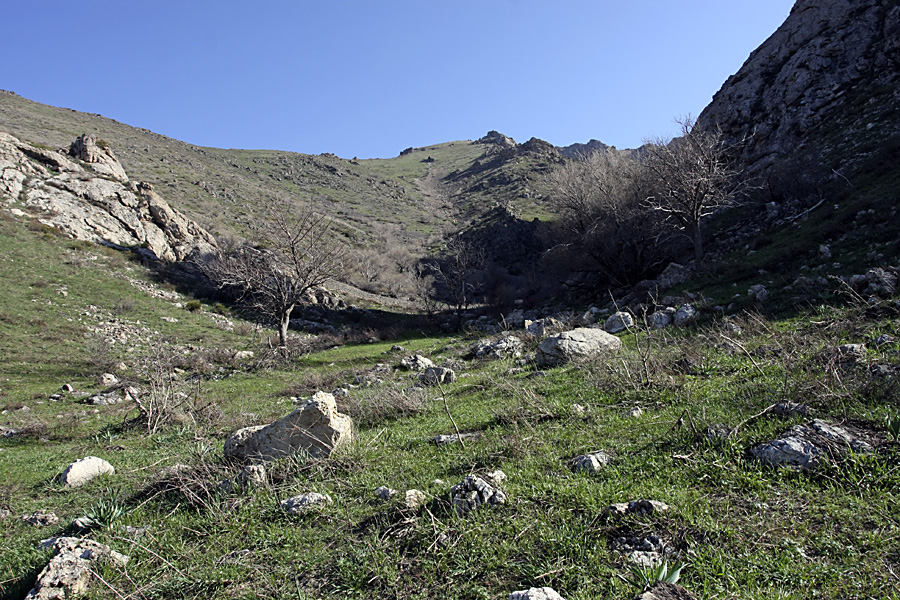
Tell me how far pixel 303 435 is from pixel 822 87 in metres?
35.4

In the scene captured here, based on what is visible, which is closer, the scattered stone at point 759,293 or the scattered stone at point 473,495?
the scattered stone at point 473,495

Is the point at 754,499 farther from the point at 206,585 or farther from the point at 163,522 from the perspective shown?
the point at 163,522

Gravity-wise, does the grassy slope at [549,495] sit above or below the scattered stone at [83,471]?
above

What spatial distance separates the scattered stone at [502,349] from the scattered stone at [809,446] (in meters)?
7.15

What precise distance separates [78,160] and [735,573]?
43.6 meters

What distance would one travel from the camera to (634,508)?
10.2ft

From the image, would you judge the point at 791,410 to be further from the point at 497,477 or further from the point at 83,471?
the point at 83,471

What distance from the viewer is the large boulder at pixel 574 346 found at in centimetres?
840

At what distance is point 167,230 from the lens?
3222cm

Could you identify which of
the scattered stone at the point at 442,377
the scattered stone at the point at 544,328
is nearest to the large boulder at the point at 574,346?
the scattered stone at the point at 442,377

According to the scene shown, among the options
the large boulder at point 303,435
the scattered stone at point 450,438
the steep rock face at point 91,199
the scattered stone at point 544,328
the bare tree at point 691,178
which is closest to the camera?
the large boulder at point 303,435

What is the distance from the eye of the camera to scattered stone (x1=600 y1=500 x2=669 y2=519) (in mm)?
3025

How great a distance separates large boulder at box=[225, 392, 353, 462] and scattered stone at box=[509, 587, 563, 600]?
2989 millimetres

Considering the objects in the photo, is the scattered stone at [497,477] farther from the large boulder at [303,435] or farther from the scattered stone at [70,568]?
the scattered stone at [70,568]
